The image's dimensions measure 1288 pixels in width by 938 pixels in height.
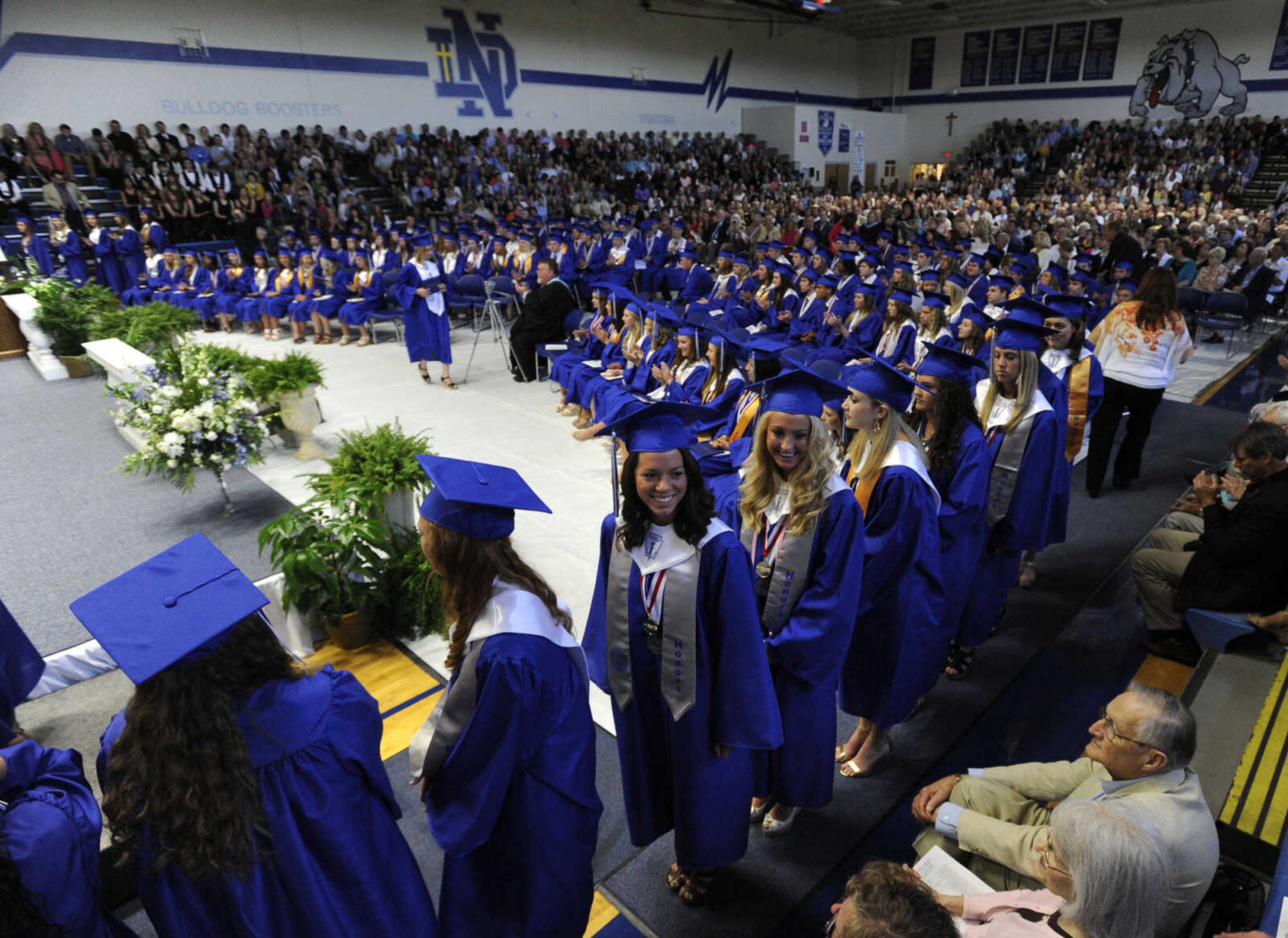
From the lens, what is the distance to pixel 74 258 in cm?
1281

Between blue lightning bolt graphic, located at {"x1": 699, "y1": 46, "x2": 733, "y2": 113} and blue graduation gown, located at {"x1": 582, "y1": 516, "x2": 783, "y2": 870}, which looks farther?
blue lightning bolt graphic, located at {"x1": 699, "y1": 46, "x2": 733, "y2": 113}

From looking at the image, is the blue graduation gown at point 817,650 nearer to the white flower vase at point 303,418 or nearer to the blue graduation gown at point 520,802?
the blue graduation gown at point 520,802

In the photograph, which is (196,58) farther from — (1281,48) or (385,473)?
(1281,48)

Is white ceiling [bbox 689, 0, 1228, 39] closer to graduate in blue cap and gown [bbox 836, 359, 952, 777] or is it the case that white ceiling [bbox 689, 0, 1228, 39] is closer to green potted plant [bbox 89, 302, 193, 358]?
green potted plant [bbox 89, 302, 193, 358]

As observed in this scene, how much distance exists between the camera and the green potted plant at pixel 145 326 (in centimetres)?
751

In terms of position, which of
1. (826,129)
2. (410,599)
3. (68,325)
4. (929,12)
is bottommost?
(410,599)

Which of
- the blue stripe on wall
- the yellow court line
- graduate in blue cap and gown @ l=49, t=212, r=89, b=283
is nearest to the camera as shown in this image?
the yellow court line

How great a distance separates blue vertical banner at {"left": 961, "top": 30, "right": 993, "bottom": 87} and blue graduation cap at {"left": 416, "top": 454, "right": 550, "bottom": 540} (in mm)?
35746

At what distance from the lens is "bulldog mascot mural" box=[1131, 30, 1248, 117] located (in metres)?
24.0

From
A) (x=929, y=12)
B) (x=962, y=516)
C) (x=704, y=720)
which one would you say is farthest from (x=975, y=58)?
(x=704, y=720)

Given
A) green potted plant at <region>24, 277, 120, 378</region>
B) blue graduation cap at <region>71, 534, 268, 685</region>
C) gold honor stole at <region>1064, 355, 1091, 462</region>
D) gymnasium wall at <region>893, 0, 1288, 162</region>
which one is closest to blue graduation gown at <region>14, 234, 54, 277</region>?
green potted plant at <region>24, 277, 120, 378</region>

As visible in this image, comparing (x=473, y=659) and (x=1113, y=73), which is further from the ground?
(x=1113, y=73)

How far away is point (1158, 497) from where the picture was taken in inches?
214

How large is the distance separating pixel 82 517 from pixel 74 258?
10796 millimetres
